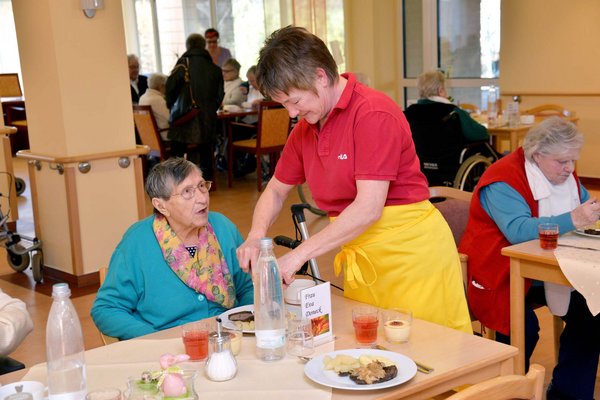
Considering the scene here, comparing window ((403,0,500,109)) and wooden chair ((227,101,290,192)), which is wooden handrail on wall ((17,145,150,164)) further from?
window ((403,0,500,109))

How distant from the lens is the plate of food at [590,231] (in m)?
3.07

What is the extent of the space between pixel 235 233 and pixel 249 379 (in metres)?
0.91

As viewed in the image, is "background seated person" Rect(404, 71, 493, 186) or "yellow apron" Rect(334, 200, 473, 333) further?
"background seated person" Rect(404, 71, 493, 186)

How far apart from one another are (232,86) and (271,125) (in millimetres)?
1415

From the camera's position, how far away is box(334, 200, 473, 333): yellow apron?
7.82ft

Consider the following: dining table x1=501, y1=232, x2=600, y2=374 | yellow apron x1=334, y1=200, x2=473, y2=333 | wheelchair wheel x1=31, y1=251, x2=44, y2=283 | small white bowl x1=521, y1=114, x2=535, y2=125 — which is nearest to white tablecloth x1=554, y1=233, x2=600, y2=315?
dining table x1=501, y1=232, x2=600, y2=374

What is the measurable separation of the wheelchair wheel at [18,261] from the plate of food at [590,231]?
3.86 m

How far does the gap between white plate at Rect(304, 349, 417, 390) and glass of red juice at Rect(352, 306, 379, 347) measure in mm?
93

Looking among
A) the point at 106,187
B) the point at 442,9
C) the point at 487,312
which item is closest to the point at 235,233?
the point at 487,312

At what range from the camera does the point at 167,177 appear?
263 cm

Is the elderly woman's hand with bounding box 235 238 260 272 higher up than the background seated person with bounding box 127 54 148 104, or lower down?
lower down

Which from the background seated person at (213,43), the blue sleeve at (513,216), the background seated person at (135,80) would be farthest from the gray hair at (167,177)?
the background seated person at (213,43)

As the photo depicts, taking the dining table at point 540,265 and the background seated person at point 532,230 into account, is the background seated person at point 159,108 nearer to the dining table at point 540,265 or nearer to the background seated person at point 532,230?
the background seated person at point 532,230

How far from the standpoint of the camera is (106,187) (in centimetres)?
520
